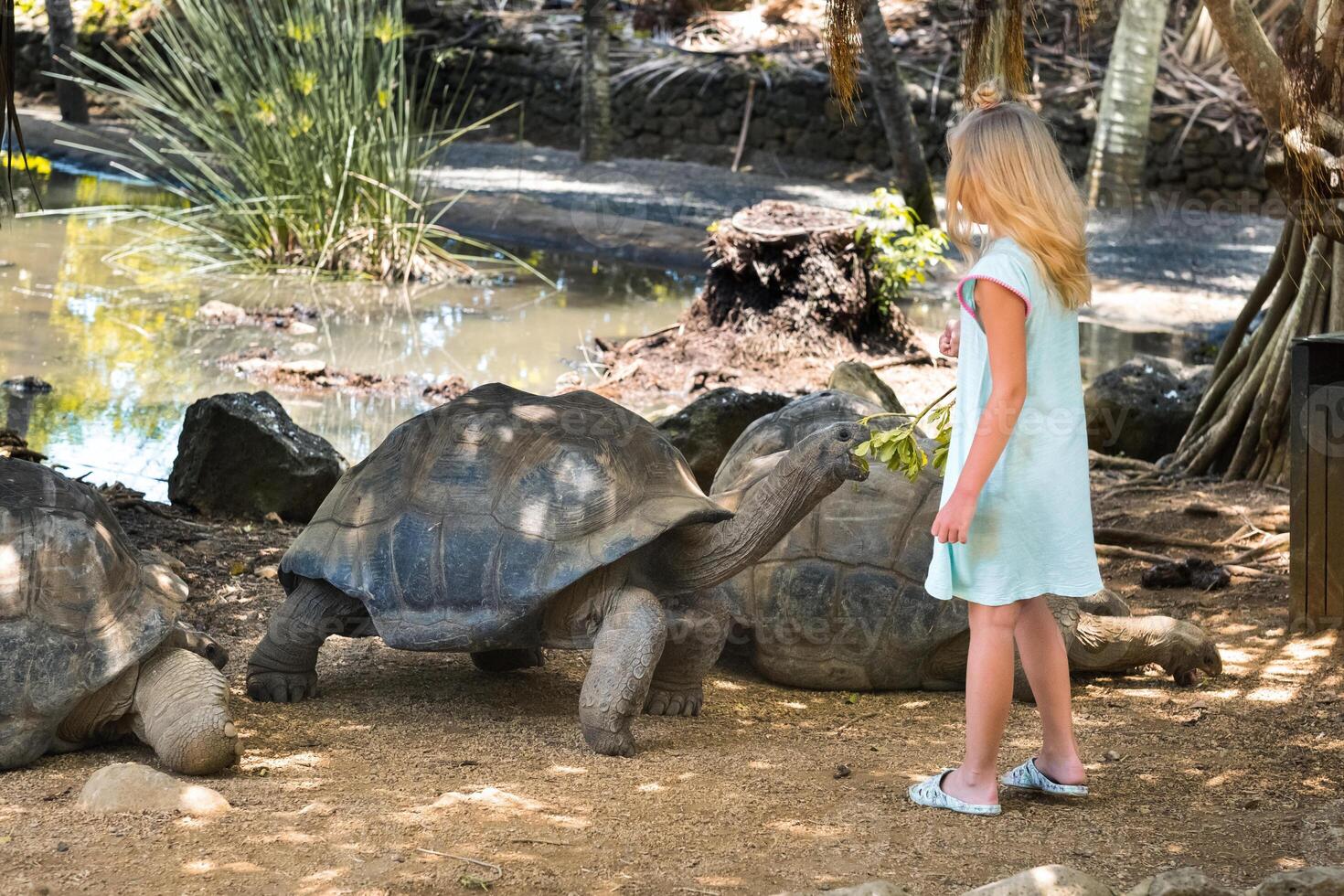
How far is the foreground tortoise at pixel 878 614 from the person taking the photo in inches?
175

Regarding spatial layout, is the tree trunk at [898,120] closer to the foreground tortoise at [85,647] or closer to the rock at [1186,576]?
the rock at [1186,576]

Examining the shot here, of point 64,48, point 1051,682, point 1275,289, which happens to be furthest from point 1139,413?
point 64,48

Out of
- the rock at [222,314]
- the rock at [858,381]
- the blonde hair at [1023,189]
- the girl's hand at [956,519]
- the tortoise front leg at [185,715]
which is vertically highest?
the blonde hair at [1023,189]

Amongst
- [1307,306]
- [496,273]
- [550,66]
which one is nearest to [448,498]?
[1307,306]

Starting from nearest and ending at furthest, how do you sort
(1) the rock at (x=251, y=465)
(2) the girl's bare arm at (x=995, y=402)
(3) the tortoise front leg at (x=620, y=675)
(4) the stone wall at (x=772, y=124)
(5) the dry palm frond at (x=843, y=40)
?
(2) the girl's bare arm at (x=995, y=402) → (3) the tortoise front leg at (x=620, y=675) → (5) the dry palm frond at (x=843, y=40) → (1) the rock at (x=251, y=465) → (4) the stone wall at (x=772, y=124)

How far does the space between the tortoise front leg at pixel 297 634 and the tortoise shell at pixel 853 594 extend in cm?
123

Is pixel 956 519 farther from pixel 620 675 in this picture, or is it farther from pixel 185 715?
pixel 185 715

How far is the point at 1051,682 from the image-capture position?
134 inches

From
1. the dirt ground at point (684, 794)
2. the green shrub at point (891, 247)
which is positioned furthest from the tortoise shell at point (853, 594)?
the green shrub at point (891, 247)

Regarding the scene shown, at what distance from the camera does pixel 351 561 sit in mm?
4035

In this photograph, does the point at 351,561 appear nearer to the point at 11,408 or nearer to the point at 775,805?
the point at 775,805

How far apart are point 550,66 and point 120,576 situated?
63.6 feet

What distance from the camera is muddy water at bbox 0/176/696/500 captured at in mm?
8133

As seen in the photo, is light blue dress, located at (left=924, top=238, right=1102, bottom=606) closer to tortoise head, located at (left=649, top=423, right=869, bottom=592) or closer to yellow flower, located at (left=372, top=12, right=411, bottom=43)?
tortoise head, located at (left=649, top=423, right=869, bottom=592)
